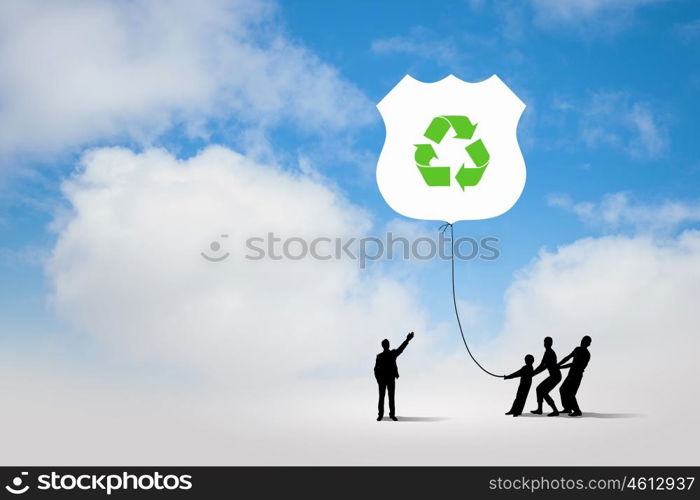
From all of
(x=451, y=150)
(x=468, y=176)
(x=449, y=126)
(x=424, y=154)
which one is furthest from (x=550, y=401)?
(x=449, y=126)

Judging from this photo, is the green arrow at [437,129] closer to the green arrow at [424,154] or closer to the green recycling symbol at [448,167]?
the green recycling symbol at [448,167]

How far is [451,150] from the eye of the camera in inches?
667

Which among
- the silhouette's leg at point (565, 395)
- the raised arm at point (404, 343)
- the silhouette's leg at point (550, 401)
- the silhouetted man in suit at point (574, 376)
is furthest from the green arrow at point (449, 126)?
the silhouette's leg at point (550, 401)

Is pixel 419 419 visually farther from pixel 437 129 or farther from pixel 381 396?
pixel 437 129

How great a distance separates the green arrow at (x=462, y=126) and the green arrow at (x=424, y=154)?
25.8 inches

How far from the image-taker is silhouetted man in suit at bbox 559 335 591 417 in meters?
17.4

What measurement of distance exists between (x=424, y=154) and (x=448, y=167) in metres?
0.63

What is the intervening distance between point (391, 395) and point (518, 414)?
3464 millimetres

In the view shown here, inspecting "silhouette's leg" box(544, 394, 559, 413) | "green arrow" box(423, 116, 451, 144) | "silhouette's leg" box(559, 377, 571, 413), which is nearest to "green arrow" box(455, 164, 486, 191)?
"green arrow" box(423, 116, 451, 144)

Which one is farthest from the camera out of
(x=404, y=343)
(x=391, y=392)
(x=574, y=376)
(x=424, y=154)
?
(x=574, y=376)

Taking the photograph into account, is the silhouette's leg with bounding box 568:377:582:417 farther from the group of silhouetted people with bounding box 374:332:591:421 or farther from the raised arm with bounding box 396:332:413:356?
the raised arm with bounding box 396:332:413:356

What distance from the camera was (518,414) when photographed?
59.4 feet
